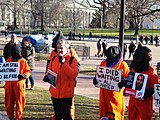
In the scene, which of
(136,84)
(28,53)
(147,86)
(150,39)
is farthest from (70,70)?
(150,39)

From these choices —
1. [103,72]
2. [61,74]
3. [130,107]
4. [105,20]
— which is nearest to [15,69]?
[61,74]

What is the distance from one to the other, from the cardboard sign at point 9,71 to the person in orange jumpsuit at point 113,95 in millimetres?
1831

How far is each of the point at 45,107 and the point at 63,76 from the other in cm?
334

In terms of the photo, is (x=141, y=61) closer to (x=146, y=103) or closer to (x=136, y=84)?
(x=136, y=84)

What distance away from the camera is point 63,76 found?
711cm

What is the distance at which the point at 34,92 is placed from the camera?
1280cm

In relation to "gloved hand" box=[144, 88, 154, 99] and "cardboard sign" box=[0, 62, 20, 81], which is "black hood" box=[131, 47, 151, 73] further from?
"cardboard sign" box=[0, 62, 20, 81]

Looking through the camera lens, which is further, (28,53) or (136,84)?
(28,53)

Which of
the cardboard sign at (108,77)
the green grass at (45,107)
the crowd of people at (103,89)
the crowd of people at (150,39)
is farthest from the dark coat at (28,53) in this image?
the crowd of people at (150,39)

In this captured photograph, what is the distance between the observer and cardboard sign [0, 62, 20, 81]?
7816 mm

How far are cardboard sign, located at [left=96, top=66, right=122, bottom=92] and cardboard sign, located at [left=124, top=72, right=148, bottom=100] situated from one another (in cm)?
22

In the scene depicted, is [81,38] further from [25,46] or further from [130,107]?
[130,107]

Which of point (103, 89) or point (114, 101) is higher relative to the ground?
point (103, 89)

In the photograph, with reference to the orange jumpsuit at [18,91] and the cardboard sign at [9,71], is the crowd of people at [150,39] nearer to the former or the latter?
the orange jumpsuit at [18,91]
